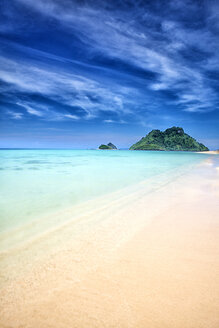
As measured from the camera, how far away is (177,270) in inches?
95.8

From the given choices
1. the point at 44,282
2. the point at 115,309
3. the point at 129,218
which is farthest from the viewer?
the point at 129,218

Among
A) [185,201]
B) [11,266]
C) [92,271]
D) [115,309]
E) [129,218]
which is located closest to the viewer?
[115,309]

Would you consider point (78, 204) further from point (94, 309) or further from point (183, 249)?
point (94, 309)

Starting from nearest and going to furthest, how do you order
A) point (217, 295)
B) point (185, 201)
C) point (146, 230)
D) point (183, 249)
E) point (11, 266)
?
point (217, 295)
point (11, 266)
point (183, 249)
point (146, 230)
point (185, 201)

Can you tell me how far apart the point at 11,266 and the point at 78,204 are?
11.7ft

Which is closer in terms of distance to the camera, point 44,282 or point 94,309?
point 94,309

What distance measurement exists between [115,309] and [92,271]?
67 centimetres

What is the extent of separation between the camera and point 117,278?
7.47 ft

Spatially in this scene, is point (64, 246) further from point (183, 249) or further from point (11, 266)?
point (183, 249)

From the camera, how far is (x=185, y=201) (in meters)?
6.12

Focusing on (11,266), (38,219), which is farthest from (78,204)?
(11,266)

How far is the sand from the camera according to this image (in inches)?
69.1

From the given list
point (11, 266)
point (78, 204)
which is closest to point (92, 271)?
point (11, 266)

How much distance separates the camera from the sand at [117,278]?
1.76 metres
